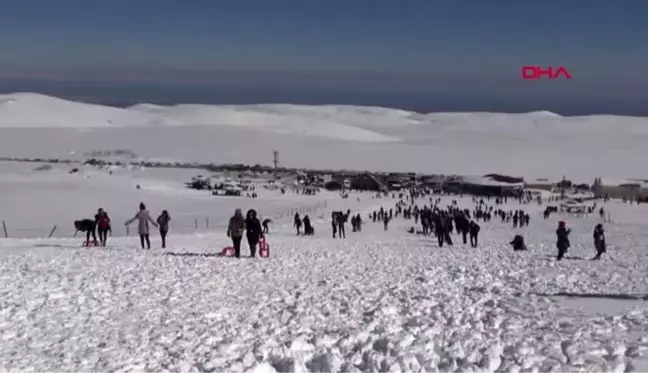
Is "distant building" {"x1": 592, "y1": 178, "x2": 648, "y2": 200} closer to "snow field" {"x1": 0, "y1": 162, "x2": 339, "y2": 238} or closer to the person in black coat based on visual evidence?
"snow field" {"x1": 0, "y1": 162, "x2": 339, "y2": 238}

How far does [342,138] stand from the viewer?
126875mm

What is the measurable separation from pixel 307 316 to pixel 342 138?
118862 mm

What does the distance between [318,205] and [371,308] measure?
36589 millimetres

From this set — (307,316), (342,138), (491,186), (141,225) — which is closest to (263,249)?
(141,225)

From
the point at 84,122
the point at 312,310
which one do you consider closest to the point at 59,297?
the point at 312,310

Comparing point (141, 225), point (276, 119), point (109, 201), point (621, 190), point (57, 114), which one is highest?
point (57, 114)

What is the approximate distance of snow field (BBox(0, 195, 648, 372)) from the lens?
6395 millimetres

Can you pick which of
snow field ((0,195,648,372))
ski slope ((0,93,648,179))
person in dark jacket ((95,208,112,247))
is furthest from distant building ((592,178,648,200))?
person in dark jacket ((95,208,112,247))

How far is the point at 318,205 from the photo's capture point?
4547 cm

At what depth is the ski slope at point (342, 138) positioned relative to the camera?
92.1m

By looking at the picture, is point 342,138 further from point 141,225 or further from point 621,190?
point 141,225

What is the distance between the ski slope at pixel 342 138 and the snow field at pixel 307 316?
67934mm

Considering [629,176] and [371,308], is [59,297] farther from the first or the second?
[629,176]

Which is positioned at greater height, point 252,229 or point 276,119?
point 276,119
